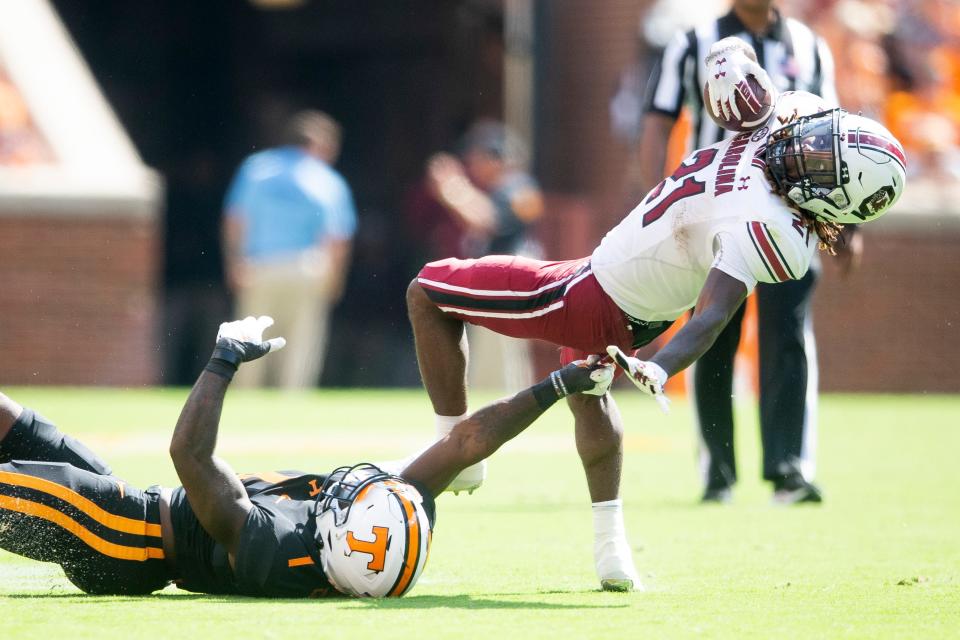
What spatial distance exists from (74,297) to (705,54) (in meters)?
9.43

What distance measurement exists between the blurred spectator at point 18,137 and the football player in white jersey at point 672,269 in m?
10.9

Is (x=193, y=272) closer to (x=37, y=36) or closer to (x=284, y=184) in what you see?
(x=37, y=36)

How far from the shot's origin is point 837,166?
16.3 ft

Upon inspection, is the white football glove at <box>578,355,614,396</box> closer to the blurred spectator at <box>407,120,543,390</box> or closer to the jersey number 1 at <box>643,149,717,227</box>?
the jersey number 1 at <box>643,149,717,227</box>

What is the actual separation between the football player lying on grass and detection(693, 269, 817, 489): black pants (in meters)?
2.76

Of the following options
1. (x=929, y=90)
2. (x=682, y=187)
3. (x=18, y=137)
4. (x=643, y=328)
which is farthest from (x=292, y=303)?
(x=682, y=187)

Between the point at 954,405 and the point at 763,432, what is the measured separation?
803cm

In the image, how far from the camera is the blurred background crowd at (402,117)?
52.7 ft

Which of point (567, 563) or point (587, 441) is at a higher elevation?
point (587, 441)

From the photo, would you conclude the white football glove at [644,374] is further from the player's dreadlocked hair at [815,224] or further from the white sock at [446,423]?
the white sock at [446,423]

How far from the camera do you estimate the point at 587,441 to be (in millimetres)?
5254

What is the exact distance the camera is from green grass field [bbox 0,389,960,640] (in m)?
4.40

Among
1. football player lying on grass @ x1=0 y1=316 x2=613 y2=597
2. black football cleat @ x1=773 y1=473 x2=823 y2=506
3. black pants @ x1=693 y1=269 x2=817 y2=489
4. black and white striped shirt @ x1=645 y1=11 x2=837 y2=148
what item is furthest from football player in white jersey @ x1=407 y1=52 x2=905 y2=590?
black football cleat @ x1=773 y1=473 x2=823 y2=506

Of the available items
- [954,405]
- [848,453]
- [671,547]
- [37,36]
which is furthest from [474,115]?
[671,547]
